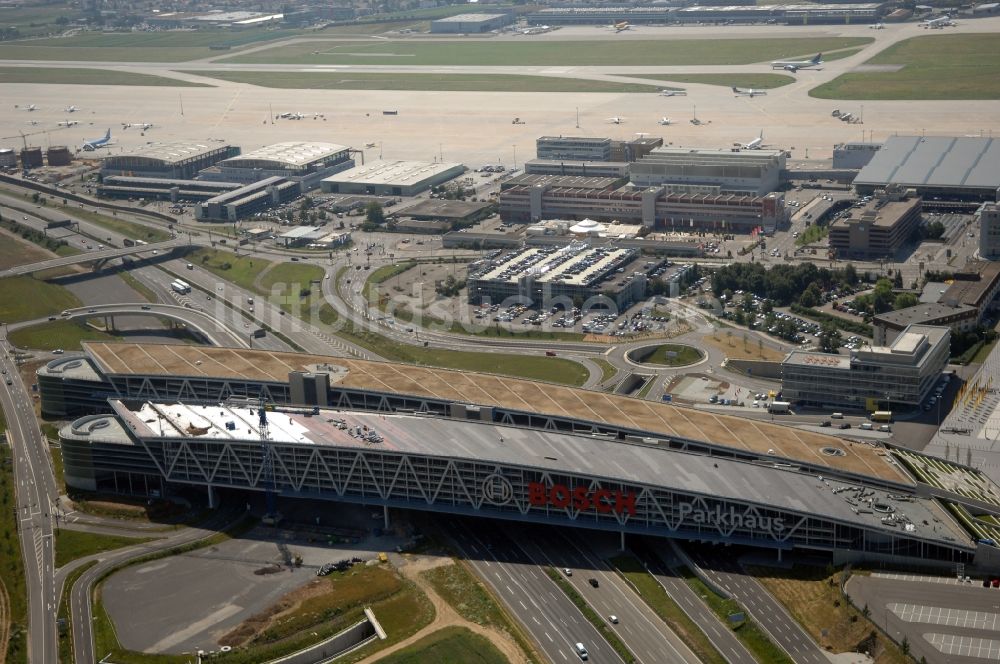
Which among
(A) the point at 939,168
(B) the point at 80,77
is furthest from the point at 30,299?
(B) the point at 80,77

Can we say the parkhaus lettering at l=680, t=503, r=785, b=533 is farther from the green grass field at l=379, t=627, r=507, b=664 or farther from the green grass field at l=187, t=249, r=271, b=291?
the green grass field at l=187, t=249, r=271, b=291

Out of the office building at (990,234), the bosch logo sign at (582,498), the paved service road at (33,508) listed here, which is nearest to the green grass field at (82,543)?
the paved service road at (33,508)

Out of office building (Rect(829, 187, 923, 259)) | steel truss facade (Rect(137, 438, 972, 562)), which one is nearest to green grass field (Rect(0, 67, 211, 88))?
office building (Rect(829, 187, 923, 259))

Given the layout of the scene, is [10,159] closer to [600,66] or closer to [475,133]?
[475,133]

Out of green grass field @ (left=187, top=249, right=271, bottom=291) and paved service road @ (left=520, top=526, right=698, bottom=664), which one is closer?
paved service road @ (left=520, top=526, right=698, bottom=664)

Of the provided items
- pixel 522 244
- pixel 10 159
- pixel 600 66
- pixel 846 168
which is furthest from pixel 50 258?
pixel 600 66

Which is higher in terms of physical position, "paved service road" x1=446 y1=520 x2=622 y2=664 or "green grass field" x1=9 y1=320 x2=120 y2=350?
"paved service road" x1=446 y1=520 x2=622 y2=664

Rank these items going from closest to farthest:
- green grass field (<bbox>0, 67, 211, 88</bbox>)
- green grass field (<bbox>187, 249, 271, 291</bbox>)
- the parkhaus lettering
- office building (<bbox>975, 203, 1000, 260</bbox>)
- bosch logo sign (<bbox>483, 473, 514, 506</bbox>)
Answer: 1. the parkhaus lettering
2. bosch logo sign (<bbox>483, 473, 514, 506</bbox>)
3. office building (<bbox>975, 203, 1000, 260</bbox>)
4. green grass field (<bbox>187, 249, 271, 291</bbox>)
5. green grass field (<bbox>0, 67, 211, 88</bbox>)

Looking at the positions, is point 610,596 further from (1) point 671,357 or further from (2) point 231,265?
(2) point 231,265
